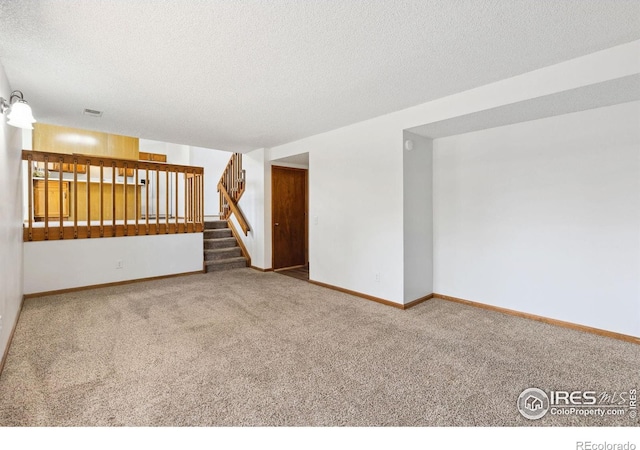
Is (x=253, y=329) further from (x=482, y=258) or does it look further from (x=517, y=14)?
(x=517, y=14)

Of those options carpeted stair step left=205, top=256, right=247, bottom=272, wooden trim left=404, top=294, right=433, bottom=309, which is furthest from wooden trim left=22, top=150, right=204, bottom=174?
wooden trim left=404, top=294, right=433, bottom=309

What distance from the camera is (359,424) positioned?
5.19 feet

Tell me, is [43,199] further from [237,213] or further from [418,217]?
[418,217]

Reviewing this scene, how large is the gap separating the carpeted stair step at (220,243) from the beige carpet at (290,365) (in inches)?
96.7

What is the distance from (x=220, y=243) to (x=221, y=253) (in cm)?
30

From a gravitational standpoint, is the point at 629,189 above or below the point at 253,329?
above

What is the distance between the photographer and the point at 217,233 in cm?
643

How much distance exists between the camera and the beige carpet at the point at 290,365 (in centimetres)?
166

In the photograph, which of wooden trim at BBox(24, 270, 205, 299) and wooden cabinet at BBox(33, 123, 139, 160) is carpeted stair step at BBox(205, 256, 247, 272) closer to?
wooden trim at BBox(24, 270, 205, 299)

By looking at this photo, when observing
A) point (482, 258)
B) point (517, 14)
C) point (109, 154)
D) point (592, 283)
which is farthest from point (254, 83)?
point (109, 154)

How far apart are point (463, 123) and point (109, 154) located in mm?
7168

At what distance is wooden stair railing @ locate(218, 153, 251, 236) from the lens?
243 inches

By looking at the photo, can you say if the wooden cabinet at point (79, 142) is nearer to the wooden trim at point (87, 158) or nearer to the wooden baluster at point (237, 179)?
the wooden trim at point (87, 158)

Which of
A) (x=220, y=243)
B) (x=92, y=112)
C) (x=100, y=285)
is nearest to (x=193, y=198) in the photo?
(x=220, y=243)
